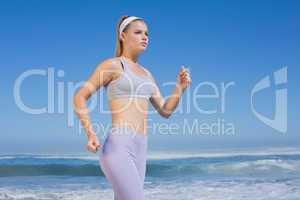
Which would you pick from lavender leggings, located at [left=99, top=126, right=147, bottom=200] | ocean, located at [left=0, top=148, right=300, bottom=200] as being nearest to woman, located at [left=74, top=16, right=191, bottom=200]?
lavender leggings, located at [left=99, top=126, right=147, bottom=200]

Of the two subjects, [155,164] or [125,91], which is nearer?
[125,91]

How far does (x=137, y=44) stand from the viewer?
9.57ft

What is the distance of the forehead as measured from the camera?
9.55 feet

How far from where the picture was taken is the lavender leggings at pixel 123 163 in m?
2.60

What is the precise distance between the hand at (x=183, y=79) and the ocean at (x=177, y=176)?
605 cm

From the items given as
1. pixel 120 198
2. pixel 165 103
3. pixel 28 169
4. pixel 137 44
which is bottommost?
pixel 28 169

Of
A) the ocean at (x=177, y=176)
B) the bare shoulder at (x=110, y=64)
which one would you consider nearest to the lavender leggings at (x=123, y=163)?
the bare shoulder at (x=110, y=64)

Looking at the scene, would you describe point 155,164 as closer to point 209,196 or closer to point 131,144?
point 209,196

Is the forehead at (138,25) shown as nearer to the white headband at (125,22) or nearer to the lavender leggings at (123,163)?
the white headband at (125,22)

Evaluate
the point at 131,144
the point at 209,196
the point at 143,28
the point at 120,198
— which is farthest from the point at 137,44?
the point at 209,196

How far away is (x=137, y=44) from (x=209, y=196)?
21.3 ft

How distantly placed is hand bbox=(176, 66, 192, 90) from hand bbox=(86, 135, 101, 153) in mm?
680

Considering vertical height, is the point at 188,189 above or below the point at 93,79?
below

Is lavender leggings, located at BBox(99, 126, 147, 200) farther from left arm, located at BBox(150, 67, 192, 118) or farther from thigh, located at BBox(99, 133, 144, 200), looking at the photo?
left arm, located at BBox(150, 67, 192, 118)
